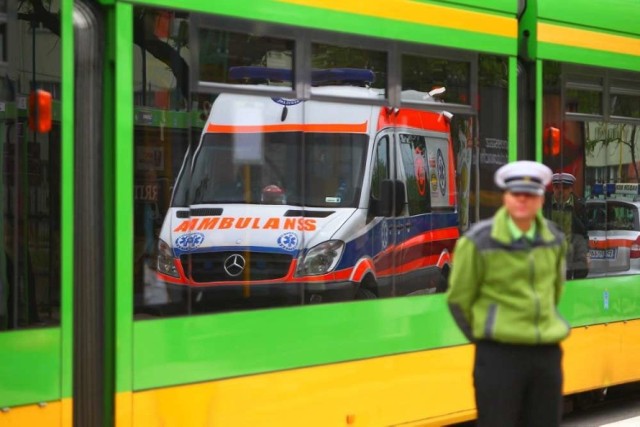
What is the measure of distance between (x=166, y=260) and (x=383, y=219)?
156cm

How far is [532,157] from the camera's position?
8234 millimetres

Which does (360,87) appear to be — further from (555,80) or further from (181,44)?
(555,80)

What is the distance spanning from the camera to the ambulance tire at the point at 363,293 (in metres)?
6.77

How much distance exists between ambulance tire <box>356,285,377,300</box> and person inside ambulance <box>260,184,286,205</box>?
781 millimetres

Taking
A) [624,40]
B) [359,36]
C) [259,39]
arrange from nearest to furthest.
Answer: [259,39] → [359,36] → [624,40]

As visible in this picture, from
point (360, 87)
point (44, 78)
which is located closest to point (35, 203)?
point (44, 78)

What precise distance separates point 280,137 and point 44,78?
1.44m

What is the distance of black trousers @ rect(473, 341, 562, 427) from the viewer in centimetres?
496

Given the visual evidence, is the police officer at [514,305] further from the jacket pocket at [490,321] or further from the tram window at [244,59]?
the tram window at [244,59]

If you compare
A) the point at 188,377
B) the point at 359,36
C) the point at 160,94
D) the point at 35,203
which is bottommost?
the point at 188,377

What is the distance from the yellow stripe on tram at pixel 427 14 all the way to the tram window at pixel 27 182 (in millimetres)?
1585

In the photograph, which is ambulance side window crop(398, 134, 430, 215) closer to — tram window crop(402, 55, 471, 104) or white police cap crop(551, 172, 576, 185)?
tram window crop(402, 55, 471, 104)

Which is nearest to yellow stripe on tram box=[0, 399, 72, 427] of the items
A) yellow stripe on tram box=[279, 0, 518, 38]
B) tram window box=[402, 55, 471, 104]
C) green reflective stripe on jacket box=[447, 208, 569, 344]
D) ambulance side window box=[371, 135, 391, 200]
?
green reflective stripe on jacket box=[447, 208, 569, 344]

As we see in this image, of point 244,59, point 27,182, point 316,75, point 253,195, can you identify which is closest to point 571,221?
point 316,75
